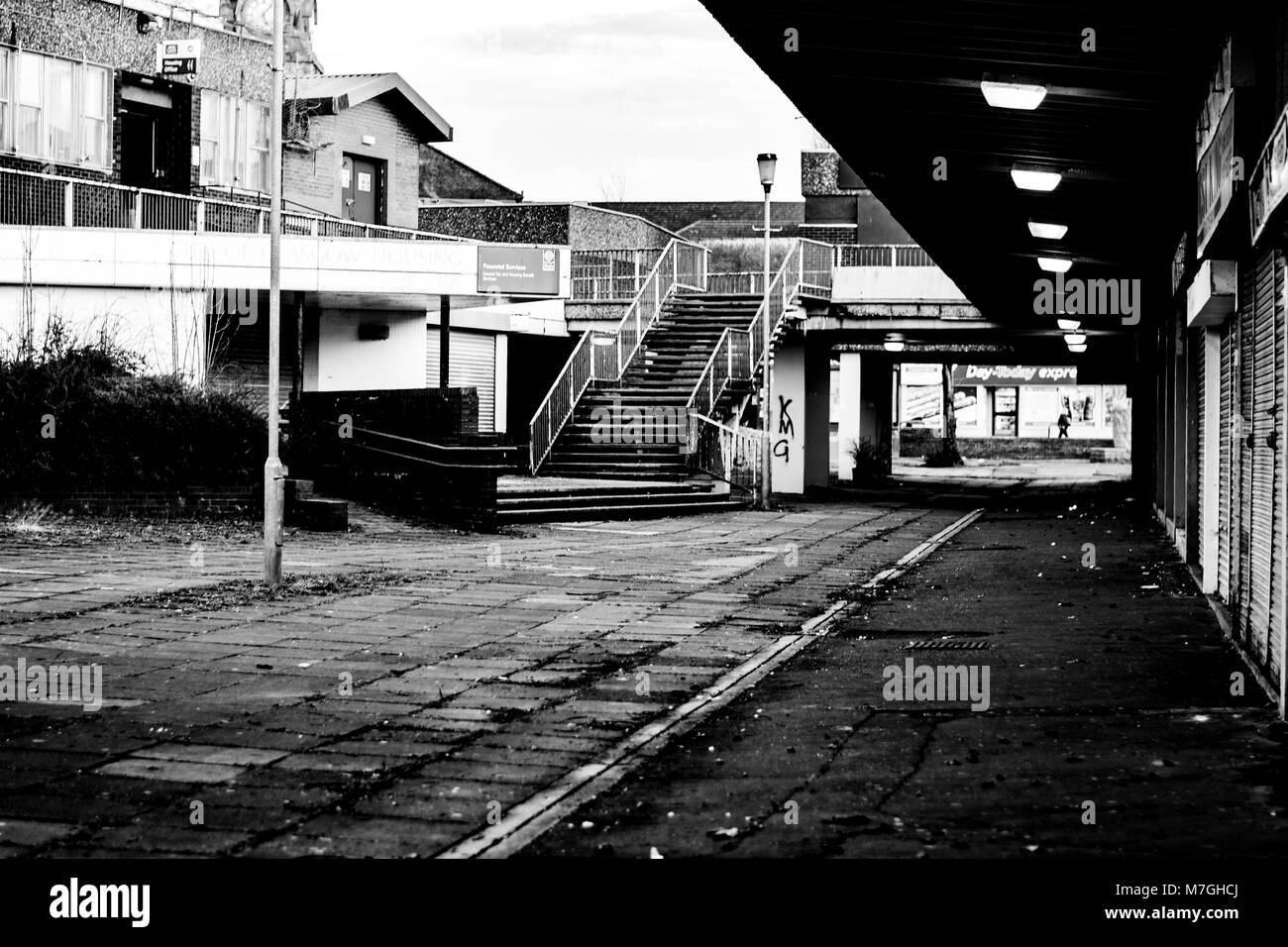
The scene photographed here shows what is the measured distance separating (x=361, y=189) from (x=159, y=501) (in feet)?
67.6

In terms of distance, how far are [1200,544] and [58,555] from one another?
11229 mm

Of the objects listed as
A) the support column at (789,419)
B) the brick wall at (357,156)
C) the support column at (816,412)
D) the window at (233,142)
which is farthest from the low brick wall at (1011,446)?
Result: the window at (233,142)

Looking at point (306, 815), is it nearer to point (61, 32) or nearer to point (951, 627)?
point (951, 627)

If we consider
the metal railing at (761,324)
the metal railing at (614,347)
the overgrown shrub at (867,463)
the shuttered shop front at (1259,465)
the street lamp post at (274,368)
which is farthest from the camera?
the overgrown shrub at (867,463)

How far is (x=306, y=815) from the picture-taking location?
587cm

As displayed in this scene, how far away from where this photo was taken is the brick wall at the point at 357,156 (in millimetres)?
34656

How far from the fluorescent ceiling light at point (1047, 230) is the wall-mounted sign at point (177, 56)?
20455mm

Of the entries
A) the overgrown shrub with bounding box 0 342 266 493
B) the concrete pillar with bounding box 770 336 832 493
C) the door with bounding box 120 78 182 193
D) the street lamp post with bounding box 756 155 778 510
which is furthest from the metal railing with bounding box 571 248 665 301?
the overgrown shrub with bounding box 0 342 266 493

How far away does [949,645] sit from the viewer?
34.8 feet

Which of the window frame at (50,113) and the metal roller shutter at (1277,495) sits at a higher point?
the window frame at (50,113)

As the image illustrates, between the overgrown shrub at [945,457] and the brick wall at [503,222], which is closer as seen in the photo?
the brick wall at [503,222]

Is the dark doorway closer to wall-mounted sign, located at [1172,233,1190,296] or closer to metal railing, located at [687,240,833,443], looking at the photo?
metal railing, located at [687,240,833,443]

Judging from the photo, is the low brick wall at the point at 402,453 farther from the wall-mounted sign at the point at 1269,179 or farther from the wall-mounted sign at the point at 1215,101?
the wall-mounted sign at the point at 1269,179

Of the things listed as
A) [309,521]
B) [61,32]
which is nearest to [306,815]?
[309,521]
